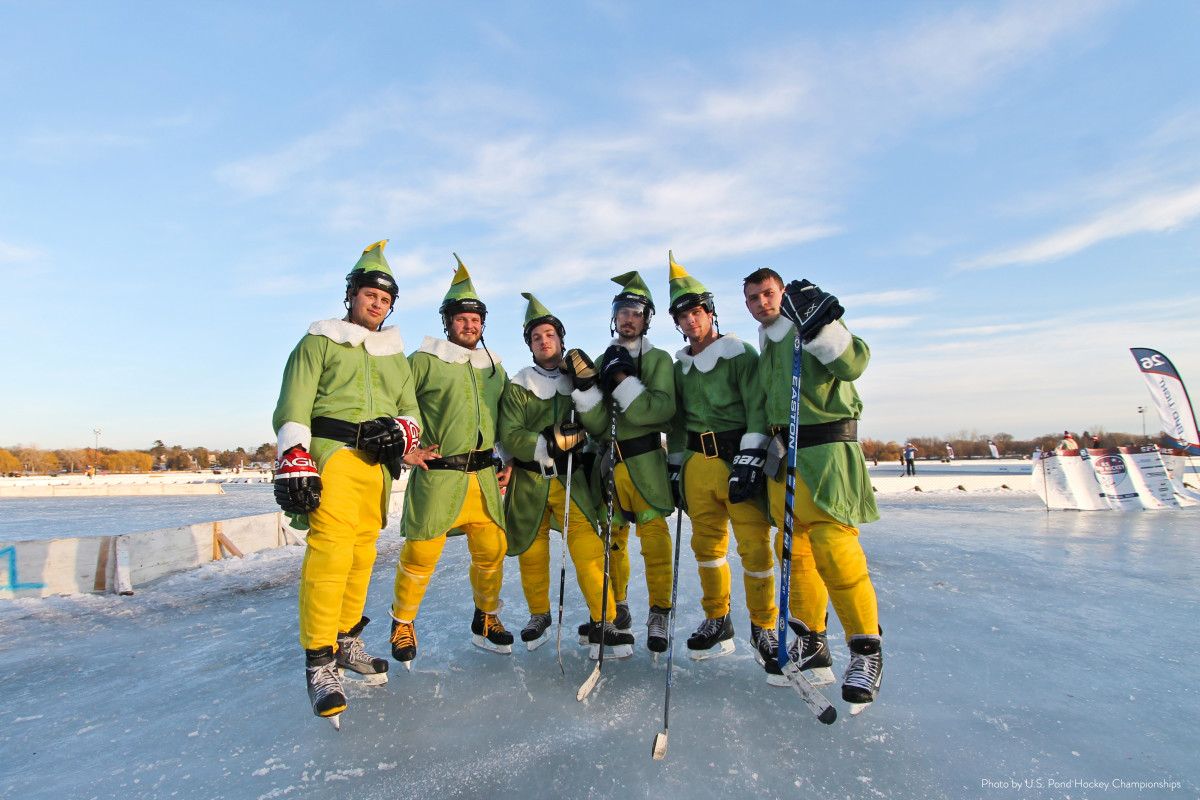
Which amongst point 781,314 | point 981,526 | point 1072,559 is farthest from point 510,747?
point 981,526

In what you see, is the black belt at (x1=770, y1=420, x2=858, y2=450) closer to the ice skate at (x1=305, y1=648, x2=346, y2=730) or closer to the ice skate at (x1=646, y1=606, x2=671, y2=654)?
the ice skate at (x1=646, y1=606, x2=671, y2=654)

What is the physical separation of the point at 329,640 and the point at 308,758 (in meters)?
0.53

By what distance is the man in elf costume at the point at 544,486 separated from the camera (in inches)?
134

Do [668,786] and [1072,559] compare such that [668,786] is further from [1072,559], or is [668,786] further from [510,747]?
[1072,559]

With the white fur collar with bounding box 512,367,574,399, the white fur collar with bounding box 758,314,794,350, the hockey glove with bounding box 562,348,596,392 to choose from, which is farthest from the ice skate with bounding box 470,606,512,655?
the white fur collar with bounding box 758,314,794,350

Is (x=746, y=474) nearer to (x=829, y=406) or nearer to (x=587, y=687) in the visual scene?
(x=829, y=406)

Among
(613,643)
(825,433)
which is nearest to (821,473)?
(825,433)

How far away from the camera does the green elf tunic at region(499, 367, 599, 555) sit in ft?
11.5

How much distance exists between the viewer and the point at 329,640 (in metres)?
2.65

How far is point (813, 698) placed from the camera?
2297mm

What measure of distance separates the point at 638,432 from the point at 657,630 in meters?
1.19

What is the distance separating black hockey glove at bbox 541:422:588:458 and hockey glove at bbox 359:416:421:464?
811mm

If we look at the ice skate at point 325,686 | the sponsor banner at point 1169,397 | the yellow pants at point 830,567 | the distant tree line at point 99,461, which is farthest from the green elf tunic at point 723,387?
the distant tree line at point 99,461

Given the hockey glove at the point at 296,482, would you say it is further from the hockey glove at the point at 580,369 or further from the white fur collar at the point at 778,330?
the white fur collar at the point at 778,330
